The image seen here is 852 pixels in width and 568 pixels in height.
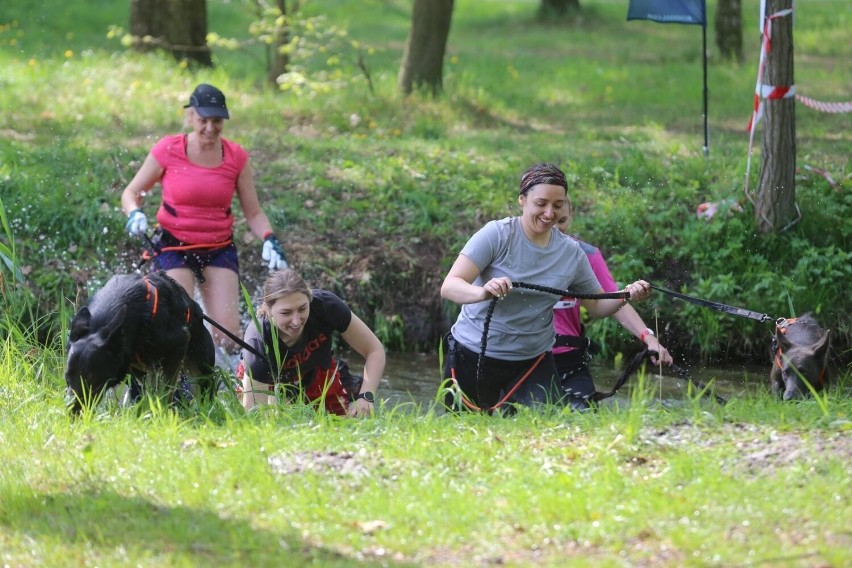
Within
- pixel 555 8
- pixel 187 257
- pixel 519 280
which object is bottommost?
pixel 187 257

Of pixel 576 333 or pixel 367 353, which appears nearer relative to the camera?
pixel 367 353

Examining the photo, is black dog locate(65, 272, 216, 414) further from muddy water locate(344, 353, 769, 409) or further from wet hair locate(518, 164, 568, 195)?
muddy water locate(344, 353, 769, 409)

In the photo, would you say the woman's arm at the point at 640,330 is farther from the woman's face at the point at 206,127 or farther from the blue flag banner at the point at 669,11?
the blue flag banner at the point at 669,11

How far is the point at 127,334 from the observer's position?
5.68 metres

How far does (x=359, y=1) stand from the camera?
88.3 feet

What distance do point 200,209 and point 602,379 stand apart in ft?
11.5

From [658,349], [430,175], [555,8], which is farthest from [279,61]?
[555,8]

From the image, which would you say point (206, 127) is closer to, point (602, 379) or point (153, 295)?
point (153, 295)

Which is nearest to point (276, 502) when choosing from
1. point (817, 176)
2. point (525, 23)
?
point (817, 176)

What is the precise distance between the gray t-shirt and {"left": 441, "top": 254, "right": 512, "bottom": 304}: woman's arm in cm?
5

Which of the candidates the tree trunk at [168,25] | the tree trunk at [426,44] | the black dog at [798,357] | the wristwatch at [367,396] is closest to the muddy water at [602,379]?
the black dog at [798,357]

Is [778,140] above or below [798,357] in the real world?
above

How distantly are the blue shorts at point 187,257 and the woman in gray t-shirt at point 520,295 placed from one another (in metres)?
2.02

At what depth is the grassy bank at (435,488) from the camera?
4.21 m
